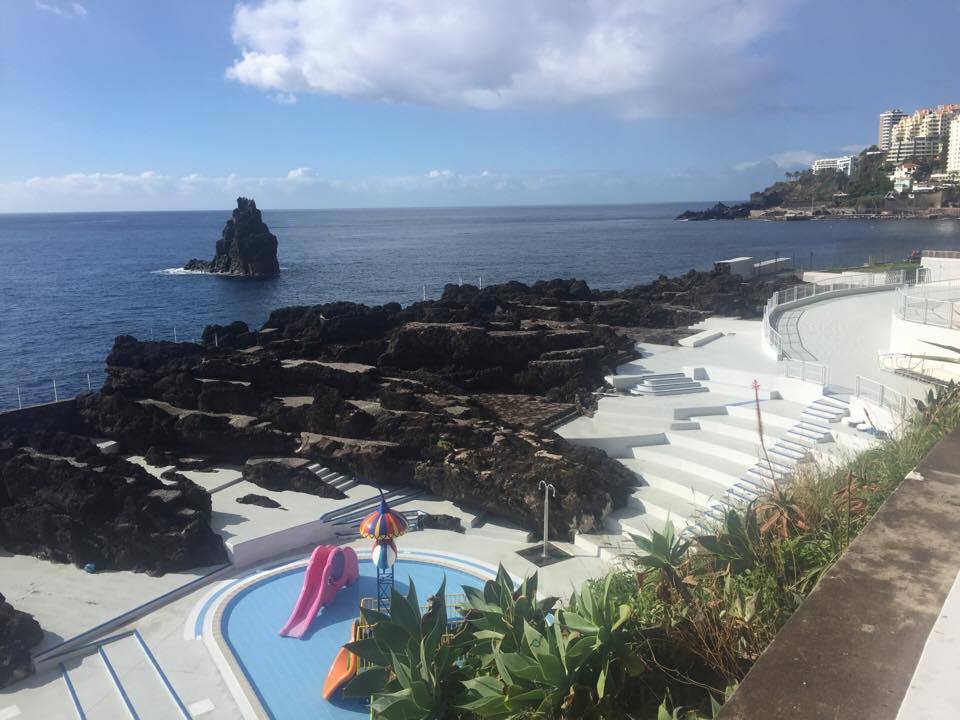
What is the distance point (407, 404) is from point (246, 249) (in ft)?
208

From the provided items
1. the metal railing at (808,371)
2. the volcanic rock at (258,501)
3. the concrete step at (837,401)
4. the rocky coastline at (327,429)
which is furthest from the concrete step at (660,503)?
the volcanic rock at (258,501)

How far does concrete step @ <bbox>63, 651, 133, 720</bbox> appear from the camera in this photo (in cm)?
892

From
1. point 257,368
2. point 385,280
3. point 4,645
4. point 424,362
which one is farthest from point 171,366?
point 385,280

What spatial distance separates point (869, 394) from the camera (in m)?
14.7

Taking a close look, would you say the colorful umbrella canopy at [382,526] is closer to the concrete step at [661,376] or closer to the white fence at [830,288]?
the concrete step at [661,376]

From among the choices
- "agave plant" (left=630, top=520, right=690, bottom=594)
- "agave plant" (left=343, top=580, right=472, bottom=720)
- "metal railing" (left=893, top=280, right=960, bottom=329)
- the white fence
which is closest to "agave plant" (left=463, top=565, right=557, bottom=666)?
"agave plant" (left=343, top=580, right=472, bottom=720)

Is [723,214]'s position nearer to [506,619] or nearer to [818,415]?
[818,415]

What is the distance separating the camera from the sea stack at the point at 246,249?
250 ft

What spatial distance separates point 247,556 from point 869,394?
12424 millimetres

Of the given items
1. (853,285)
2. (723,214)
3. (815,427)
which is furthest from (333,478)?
(723,214)

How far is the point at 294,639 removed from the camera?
1019 centimetres

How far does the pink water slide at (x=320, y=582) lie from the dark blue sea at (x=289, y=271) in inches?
972

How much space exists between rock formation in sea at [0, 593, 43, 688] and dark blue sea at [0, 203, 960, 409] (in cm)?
2334

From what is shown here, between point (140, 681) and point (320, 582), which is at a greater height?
point (320, 582)
